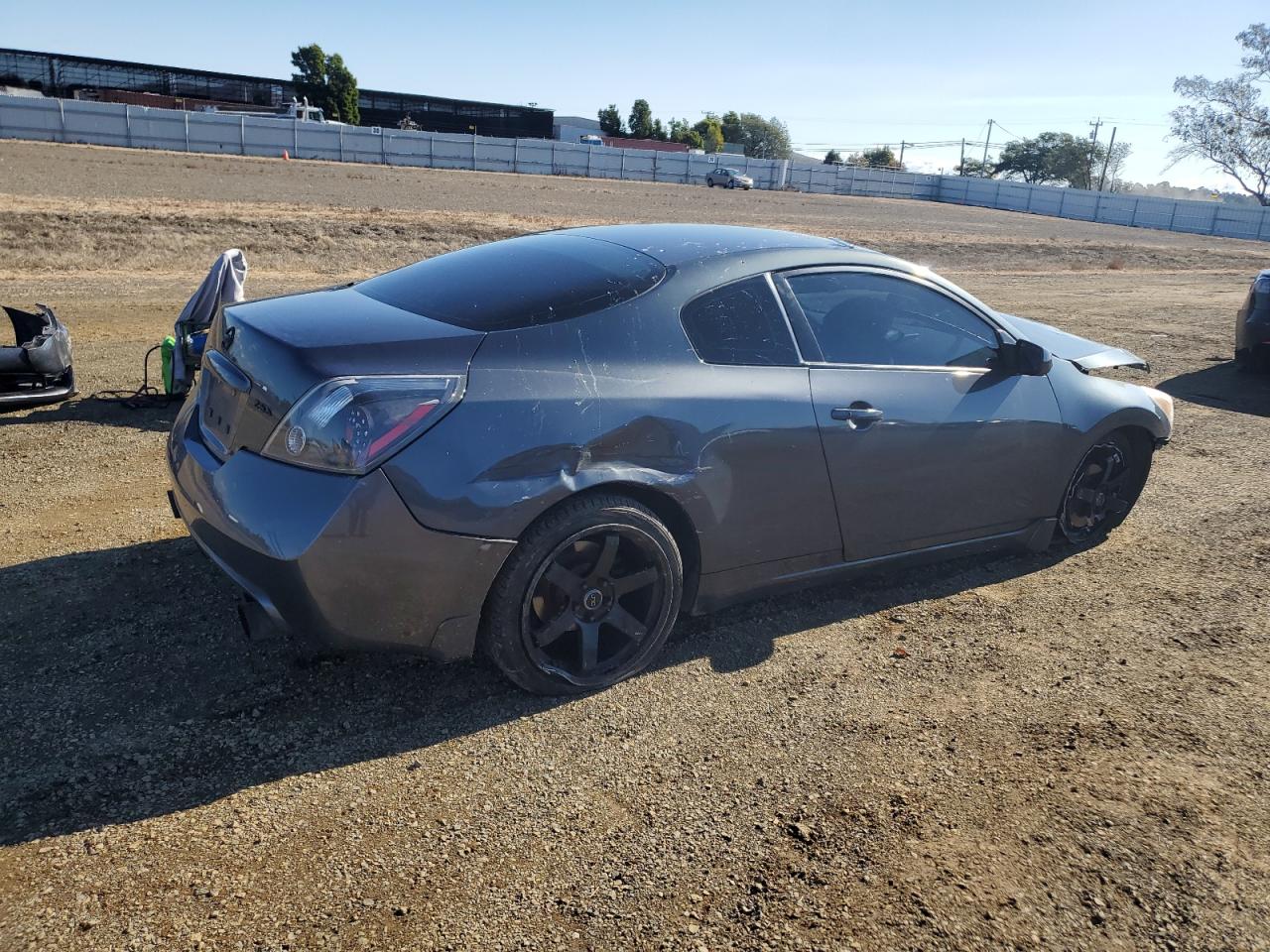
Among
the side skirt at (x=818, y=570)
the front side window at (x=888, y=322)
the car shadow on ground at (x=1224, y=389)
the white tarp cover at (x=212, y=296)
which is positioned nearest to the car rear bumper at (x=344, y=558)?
the side skirt at (x=818, y=570)

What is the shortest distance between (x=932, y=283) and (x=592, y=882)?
120 inches

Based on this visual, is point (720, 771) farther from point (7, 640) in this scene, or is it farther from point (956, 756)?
point (7, 640)

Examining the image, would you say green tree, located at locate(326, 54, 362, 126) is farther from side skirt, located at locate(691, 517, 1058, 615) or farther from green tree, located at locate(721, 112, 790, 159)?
side skirt, located at locate(691, 517, 1058, 615)

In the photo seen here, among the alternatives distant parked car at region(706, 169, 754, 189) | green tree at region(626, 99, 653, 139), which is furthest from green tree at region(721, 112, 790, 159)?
distant parked car at region(706, 169, 754, 189)

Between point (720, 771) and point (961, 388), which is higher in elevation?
point (961, 388)

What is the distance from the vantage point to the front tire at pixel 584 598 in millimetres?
3221

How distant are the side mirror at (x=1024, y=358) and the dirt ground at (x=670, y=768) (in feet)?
3.37

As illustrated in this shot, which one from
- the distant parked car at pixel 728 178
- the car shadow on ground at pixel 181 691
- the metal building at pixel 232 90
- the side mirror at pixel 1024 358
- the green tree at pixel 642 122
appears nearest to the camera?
the car shadow on ground at pixel 181 691

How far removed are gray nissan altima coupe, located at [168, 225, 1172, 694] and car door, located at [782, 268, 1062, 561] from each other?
1 centimetres

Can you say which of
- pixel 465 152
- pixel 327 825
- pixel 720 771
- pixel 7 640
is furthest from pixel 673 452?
pixel 465 152

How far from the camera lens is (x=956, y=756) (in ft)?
10.9

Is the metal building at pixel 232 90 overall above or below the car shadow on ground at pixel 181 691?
above

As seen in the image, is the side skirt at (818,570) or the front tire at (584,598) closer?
the front tire at (584,598)

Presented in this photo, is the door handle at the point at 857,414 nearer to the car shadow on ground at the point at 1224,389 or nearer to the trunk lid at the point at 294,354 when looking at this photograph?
the trunk lid at the point at 294,354
